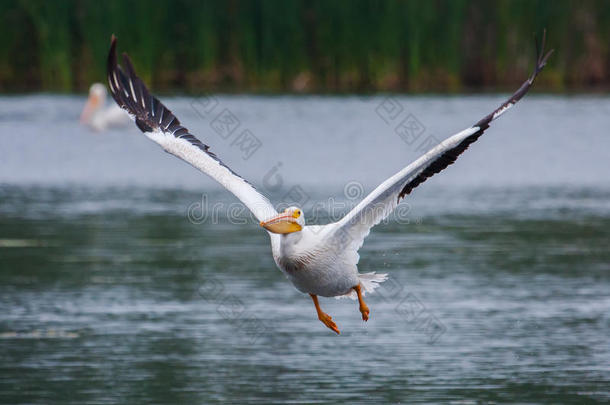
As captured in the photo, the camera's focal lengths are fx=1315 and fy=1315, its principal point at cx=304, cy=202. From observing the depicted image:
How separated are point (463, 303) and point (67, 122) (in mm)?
19259

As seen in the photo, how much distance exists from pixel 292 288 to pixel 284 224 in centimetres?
421

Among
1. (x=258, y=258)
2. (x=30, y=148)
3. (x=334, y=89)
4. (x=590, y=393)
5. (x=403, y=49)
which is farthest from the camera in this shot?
(x=334, y=89)

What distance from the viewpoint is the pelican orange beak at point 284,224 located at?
8.29 m

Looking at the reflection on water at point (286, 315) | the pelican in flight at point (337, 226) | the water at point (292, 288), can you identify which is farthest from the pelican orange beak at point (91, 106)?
the pelican in flight at point (337, 226)

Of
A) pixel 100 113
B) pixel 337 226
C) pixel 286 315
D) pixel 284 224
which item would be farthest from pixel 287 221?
pixel 100 113

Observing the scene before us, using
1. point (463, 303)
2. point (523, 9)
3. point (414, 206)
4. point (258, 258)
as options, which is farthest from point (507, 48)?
point (463, 303)

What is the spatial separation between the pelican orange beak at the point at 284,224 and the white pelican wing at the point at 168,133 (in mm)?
675

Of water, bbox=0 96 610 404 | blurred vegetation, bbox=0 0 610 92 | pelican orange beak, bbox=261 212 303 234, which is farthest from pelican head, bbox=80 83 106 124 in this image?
→ pelican orange beak, bbox=261 212 303 234

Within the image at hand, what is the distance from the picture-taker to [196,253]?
14.3m

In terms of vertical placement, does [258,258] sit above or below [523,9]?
below

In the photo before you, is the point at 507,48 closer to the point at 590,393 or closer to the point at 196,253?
the point at 196,253

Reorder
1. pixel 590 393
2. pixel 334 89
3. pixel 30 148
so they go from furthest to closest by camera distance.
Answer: pixel 334 89
pixel 30 148
pixel 590 393

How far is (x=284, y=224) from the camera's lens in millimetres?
8367

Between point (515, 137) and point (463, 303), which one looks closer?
point (463, 303)
